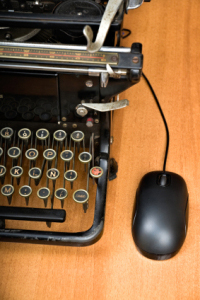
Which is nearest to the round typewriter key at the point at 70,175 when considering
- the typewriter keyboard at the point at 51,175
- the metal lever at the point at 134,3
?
the typewriter keyboard at the point at 51,175

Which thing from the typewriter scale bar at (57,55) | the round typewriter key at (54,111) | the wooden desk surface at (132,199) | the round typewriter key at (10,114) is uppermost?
the typewriter scale bar at (57,55)

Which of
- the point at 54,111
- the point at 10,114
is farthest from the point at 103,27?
the point at 10,114

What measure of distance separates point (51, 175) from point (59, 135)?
0.15m

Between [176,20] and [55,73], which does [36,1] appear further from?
[176,20]

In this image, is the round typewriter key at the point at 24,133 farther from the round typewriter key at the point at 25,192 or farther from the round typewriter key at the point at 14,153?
the round typewriter key at the point at 25,192

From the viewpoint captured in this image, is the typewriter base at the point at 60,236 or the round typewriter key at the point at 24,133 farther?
the round typewriter key at the point at 24,133

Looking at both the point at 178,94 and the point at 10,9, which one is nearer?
the point at 10,9

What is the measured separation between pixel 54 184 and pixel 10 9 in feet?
2.12

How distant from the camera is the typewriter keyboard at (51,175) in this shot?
46.4 inches

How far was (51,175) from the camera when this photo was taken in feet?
3.94

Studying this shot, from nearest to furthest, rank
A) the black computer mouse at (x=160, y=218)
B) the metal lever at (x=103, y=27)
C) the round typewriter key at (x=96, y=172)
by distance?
the metal lever at (x=103, y=27)
the black computer mouse at (x=160, y=218)
the round typewriter key at (x=96, y=172)

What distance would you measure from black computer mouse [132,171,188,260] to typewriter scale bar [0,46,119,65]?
0.43m

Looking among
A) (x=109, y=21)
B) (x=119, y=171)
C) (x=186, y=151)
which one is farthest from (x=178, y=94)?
(x=109, y=21)

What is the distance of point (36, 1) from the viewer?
1.24m
